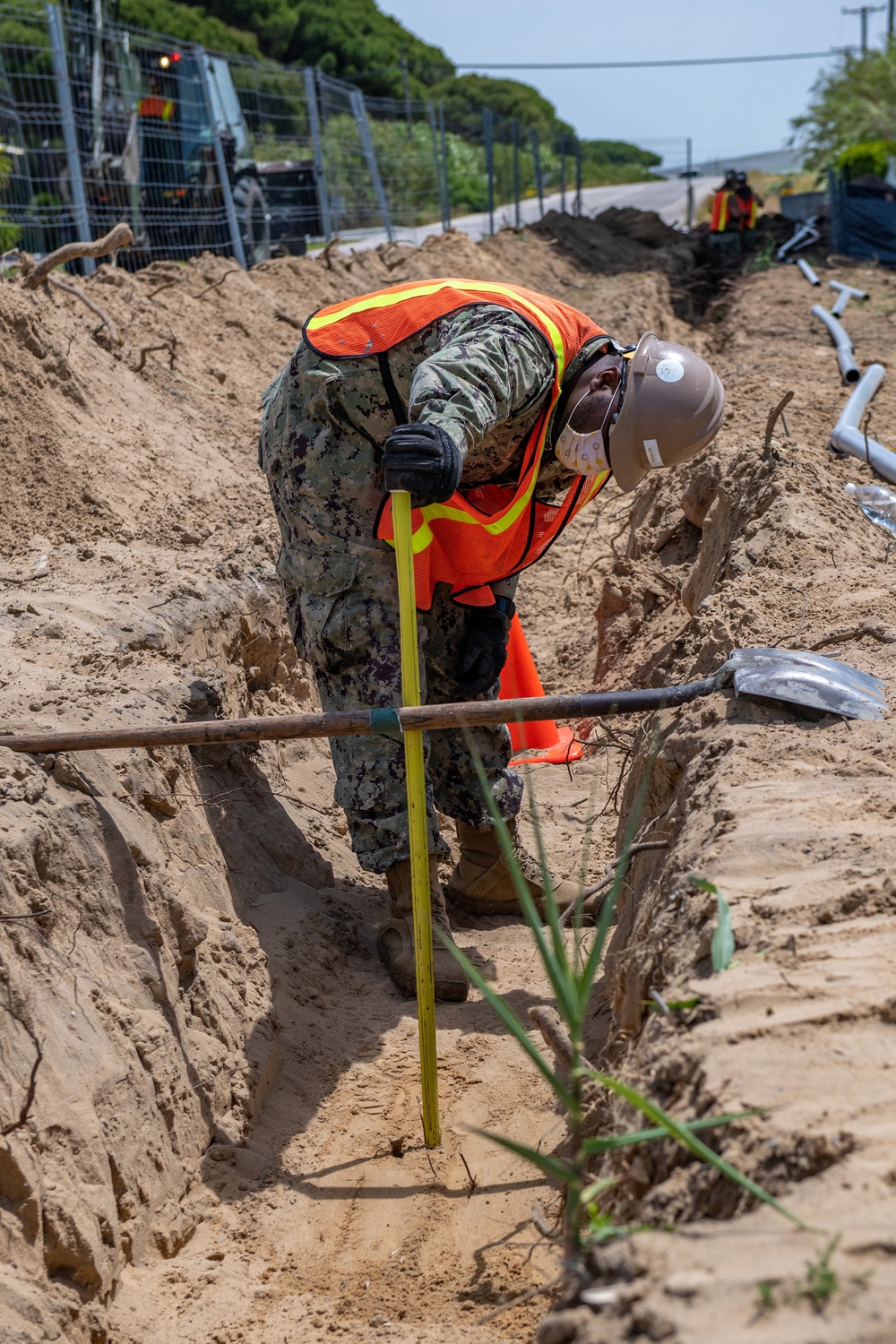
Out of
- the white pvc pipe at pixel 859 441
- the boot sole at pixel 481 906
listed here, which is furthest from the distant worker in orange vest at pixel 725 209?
the boot sole at pixel 481 906

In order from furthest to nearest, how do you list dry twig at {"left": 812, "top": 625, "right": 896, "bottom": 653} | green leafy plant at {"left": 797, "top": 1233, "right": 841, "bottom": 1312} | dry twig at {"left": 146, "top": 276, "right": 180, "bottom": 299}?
dry twig at {"left": 146, "top": 276, "right": 180, "bottom": 299}
dry twig at {"left": 812, "top": 625, "right": 896, "bottom": 653}
green leafy plant at {"left": 797, "top": 1233, "right": 841, "bottom": 1312}

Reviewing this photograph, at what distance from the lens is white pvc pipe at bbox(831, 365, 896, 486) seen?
17.9 ft

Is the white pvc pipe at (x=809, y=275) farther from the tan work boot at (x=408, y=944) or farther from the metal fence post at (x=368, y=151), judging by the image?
the tan work boot at (x=408, y=944)

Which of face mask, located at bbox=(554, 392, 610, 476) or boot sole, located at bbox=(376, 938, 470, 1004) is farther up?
face mask, located at bbox=(554, 392, 610, 476)

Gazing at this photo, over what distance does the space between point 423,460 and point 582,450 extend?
2.53ft

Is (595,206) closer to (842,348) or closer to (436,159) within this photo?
(436,159)

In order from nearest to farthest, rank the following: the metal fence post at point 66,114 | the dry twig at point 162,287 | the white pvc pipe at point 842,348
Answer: the dry twig at point 162,287, the white pvc pipe at point 842,348, the metal fence post at point 66,114

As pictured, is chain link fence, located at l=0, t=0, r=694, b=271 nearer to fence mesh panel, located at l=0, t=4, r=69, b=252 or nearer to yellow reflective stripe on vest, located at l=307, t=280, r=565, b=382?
fence mesh panel, located at l=0, t=4, r=69, b=252

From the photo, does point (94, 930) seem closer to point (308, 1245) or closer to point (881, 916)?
point (308, 1245)

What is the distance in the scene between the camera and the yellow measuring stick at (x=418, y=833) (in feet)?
9.35

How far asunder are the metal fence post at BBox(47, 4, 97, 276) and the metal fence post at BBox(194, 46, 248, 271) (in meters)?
1.55

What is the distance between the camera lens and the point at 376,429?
3387 mm

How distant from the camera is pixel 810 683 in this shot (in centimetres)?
290

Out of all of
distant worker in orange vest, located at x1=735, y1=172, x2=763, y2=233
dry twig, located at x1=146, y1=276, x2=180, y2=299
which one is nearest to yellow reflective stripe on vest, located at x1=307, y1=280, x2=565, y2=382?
dry twig, located at x1=146, y1=276, x2=180, y2=299
